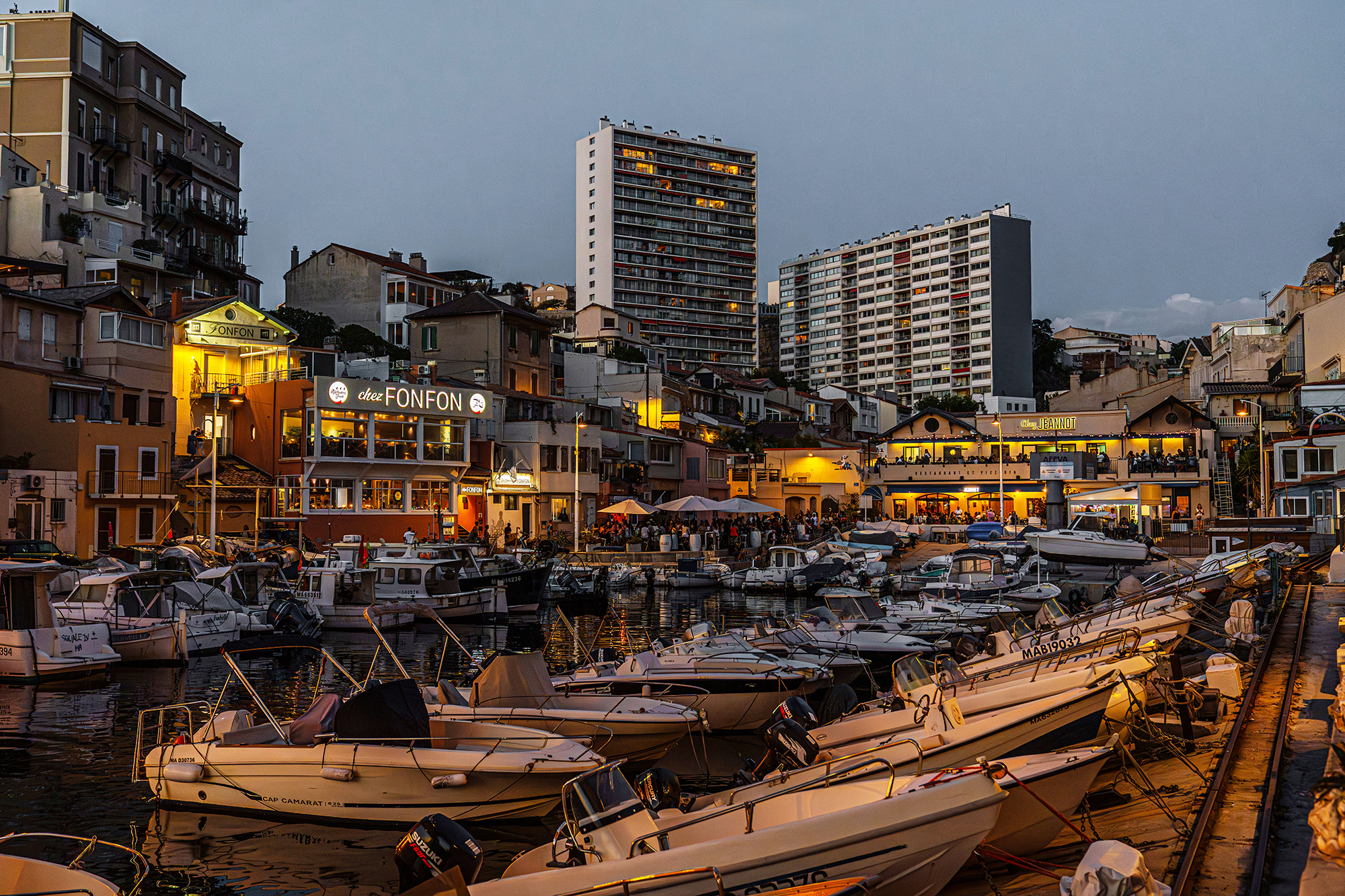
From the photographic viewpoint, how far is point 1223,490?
74.5 metres

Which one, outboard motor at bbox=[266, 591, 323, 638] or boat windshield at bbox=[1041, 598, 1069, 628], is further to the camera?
outboard motor at bbox=[266, 591, 323, 638]

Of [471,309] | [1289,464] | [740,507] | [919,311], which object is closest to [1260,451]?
[1289,464]

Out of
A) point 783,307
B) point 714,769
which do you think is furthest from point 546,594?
point 783,307

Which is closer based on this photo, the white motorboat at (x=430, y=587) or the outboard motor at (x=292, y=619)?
the outboard motor at (x=292, y=619)

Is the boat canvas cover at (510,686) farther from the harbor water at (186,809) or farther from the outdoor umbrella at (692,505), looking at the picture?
the outdoor umbrella at (692,505)

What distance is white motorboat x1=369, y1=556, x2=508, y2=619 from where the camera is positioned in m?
37.1

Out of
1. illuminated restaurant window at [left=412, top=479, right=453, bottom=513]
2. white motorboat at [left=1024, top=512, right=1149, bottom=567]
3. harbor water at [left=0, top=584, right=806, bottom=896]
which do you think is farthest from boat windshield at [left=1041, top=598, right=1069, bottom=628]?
illuminated restaurant window at [left=412, top=479, right=453, bottom=513]

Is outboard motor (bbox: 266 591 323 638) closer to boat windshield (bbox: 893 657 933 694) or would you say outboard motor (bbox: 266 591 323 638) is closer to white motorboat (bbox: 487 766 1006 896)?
boat windshield (bbox: 893 657 933 694)

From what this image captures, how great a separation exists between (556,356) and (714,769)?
64.5 m

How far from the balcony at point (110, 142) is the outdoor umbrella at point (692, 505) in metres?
40.6

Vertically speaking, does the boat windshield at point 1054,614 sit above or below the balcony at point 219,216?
below

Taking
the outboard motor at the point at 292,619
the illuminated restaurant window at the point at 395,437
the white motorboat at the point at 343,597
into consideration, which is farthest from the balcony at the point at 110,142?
the outboard motor at the point at 292,619

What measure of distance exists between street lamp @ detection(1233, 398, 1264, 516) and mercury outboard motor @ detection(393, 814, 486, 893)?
47.3 metres

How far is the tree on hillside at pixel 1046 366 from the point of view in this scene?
141125 millimetres
